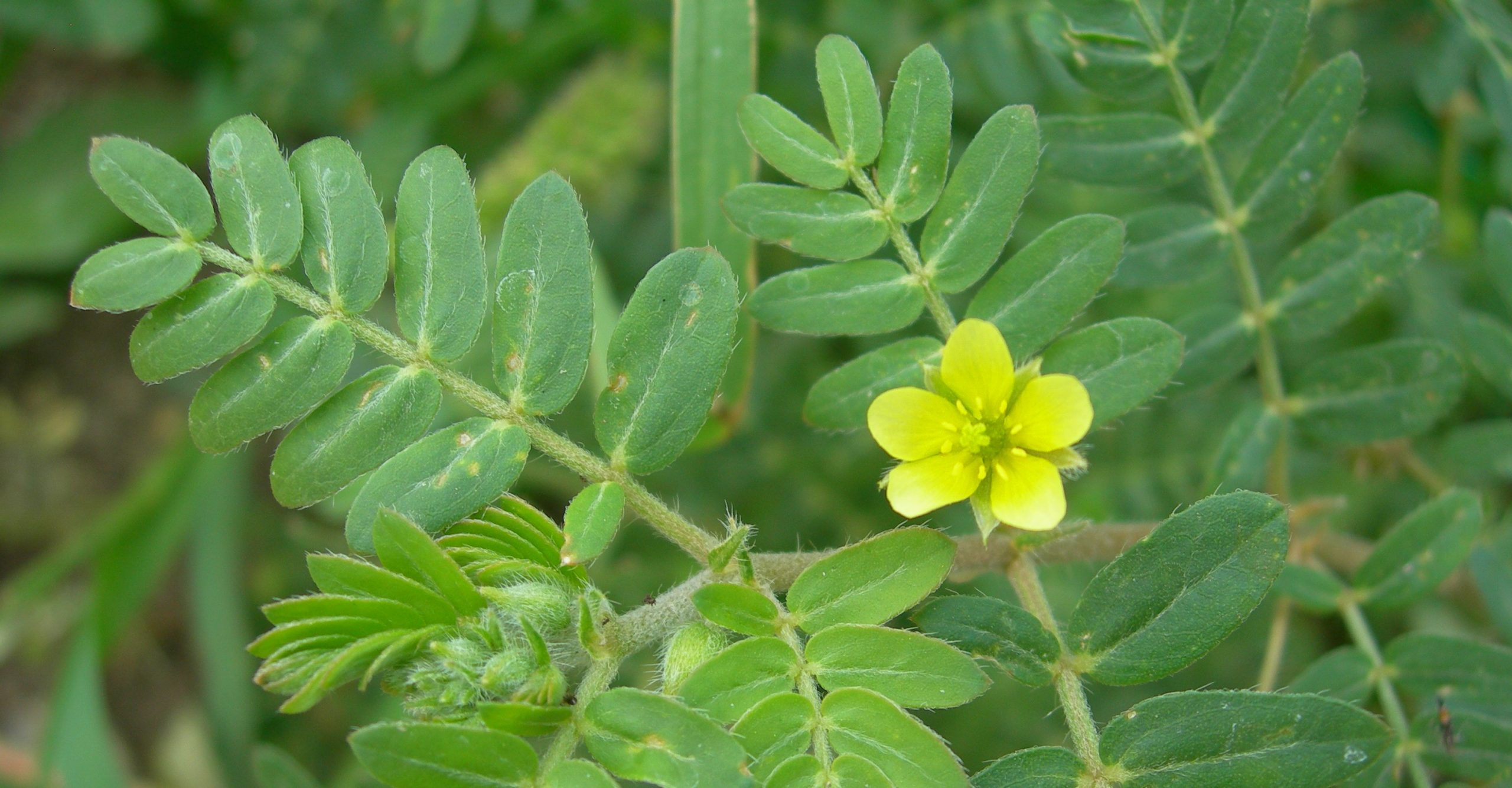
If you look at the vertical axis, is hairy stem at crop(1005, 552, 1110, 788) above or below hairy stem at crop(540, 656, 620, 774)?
below

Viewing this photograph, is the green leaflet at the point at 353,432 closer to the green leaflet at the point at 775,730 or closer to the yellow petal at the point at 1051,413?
the green leaflet at the point at 775,730

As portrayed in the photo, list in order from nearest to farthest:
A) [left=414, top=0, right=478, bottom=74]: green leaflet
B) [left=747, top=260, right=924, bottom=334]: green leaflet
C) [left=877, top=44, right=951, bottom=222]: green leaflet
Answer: [left=877, top=44, right=951, bottom=222]: green leaflet < [left=747, top=260, right=924, bottom=334]: green leaflet < [left=414, top=0, right=478, bottom=74]: green leaflet

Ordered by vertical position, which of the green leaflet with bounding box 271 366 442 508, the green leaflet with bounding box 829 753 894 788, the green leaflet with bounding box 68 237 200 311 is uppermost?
the green leaflet with bounding box 68 237 200 311

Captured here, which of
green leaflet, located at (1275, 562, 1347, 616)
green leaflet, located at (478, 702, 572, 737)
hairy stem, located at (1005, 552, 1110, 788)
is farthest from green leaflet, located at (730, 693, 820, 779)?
green leaflet, located at (1275, 562, 1347, 616)

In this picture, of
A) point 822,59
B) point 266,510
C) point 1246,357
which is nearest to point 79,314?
point 266,510

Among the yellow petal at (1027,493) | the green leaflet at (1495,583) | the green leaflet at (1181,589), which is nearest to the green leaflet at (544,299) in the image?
the yellow petal at (1027,493)

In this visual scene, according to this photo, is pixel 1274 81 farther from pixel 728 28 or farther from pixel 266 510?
pixel 266 510

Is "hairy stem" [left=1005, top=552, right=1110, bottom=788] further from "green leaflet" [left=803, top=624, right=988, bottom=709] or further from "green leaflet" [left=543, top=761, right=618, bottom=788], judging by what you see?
"green leaflet" [left=543, top=761, right=618, bottom=788]
